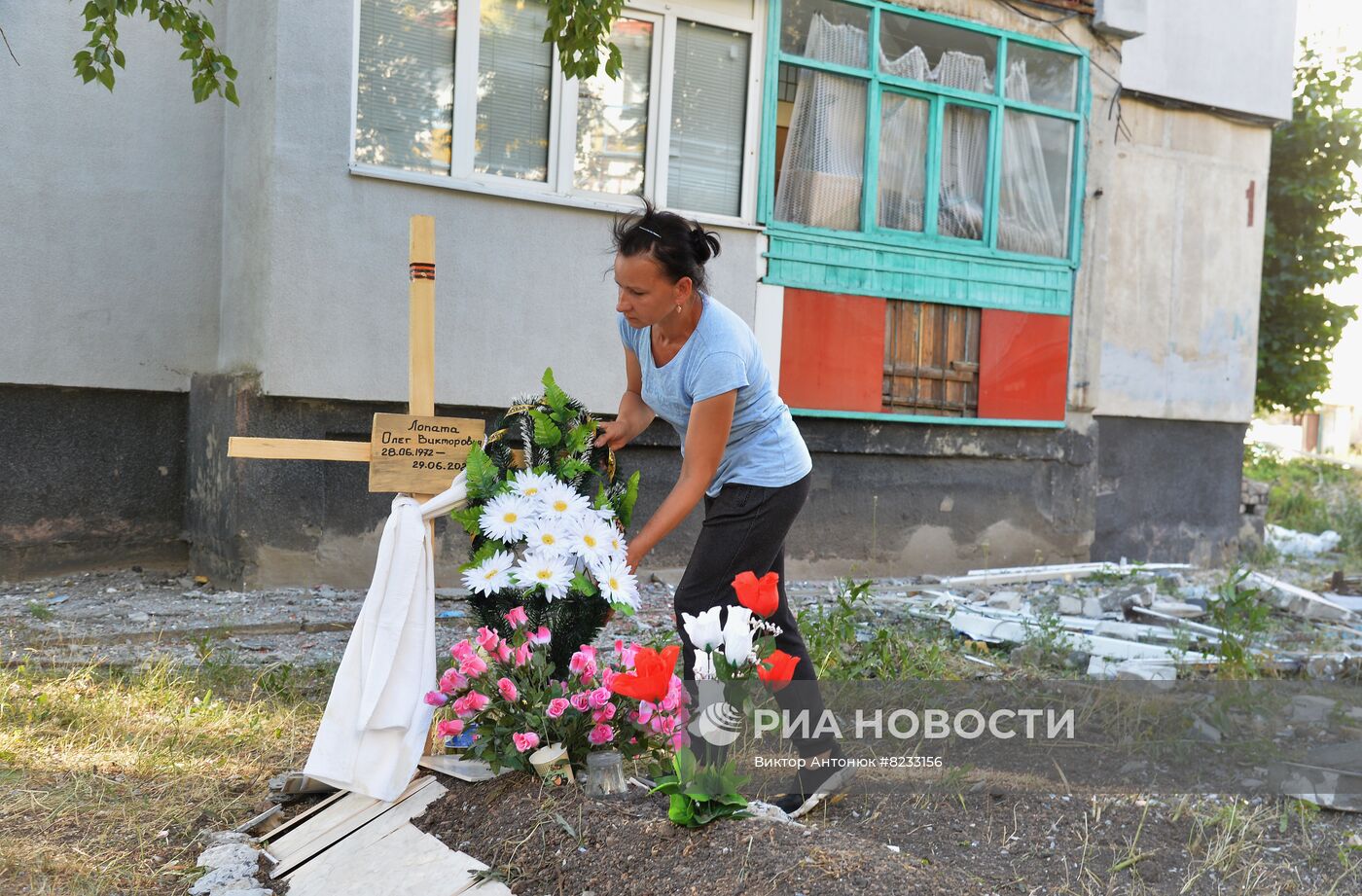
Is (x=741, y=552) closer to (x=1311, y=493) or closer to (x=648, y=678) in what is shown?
(x=648, y=678)

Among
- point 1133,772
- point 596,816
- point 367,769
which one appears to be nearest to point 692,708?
point 596,816

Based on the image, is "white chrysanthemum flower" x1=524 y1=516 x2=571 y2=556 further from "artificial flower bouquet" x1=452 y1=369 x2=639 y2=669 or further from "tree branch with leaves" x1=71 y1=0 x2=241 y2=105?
"tree branch with leaves" x1=71 y1=0 x2=241 y2=105

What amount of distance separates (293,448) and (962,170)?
22.6 ft

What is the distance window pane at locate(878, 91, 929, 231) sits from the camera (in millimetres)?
8664

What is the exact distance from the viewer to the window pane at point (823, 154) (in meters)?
8.23

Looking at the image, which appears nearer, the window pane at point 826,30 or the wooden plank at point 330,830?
the wooden plank at point 330,830

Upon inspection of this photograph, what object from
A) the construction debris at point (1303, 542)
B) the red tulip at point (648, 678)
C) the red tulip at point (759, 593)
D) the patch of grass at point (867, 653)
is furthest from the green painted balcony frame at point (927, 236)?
the red tulip at point (648, 678)

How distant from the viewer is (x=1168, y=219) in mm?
10188

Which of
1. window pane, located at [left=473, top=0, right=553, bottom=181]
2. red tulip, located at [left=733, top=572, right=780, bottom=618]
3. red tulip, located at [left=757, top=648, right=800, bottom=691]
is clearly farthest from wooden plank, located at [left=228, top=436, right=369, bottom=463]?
window pane, located at [left=473, top=0, right=553, bottom=181]

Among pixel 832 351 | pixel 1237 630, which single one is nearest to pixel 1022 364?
pixel 832 351

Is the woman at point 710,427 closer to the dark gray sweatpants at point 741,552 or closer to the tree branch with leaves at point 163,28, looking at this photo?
the dark gray sweatpants at point 741,552

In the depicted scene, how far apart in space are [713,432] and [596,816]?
1.04 metres

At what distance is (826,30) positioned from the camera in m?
8.28

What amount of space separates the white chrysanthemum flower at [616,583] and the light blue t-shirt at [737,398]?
1.39 ft
